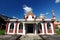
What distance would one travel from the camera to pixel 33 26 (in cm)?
2659

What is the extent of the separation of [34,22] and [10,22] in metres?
6.14

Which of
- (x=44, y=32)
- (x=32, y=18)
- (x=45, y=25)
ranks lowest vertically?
(x=44, y=32)

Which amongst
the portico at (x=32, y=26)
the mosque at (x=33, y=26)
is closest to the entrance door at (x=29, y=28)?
the mosque at (x=33, y=26)

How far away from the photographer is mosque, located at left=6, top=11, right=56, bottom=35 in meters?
25.8

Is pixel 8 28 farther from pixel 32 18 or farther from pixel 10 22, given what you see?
pixel 32 18

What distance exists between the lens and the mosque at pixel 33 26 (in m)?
25.8

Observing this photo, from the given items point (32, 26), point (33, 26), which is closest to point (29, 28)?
point (32, 26)

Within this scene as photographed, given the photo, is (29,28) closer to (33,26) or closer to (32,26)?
(32,26)

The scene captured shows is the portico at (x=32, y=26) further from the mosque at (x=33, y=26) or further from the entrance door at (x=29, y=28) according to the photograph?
the entrance door at (x=29, y=28)

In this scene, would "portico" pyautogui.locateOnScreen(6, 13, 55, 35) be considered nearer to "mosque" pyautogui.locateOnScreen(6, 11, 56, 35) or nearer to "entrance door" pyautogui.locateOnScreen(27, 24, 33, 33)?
"mosque" pyautogui.locateOnScreen(6, 11, 56, 35)

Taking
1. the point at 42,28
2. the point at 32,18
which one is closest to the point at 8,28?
the point at 32,18

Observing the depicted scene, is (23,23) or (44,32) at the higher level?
(23,23)

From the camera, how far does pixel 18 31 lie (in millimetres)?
26266

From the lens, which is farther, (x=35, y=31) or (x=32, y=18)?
(x=32, y=18)
